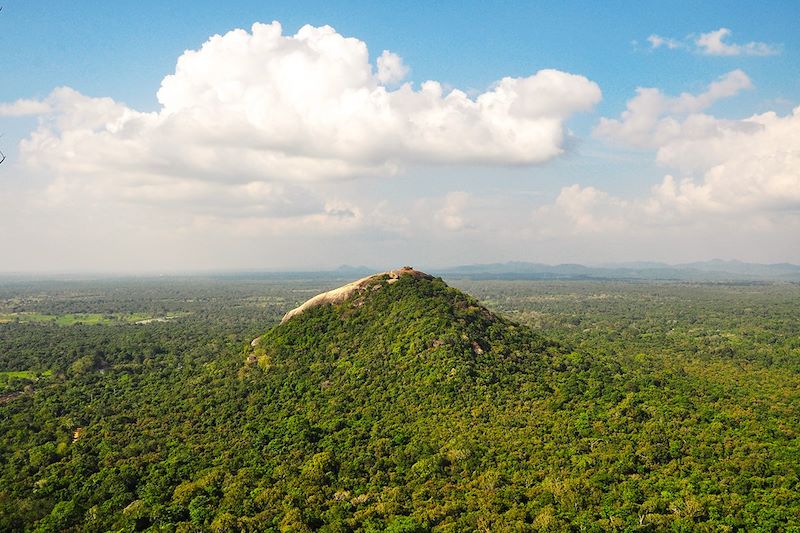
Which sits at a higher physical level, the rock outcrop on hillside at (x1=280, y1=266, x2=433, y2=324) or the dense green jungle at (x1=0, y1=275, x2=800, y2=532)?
the rock outcrop on hillside at (x1=280, y1=266, x2=433, y2=324)

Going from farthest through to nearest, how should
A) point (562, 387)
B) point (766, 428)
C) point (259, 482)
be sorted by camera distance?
point (562, 387) < point (766, 428) < point (259, 482)

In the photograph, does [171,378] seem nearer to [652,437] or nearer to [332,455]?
[332,455]

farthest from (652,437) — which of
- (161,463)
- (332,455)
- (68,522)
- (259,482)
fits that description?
(68,522)

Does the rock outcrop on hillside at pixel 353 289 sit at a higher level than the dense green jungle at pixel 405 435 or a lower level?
higher

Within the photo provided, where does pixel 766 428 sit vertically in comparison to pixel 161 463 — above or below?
above

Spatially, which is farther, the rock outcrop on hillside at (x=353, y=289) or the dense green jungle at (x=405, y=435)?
the rock outcrop on hillside at (x=353, y=289)

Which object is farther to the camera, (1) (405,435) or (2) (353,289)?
(2) (353,289)

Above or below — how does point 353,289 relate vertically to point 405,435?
above

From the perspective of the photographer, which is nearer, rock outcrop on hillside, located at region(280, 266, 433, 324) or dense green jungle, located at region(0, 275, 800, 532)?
dense green jungle, located at region(0, 275, 800, 532)
